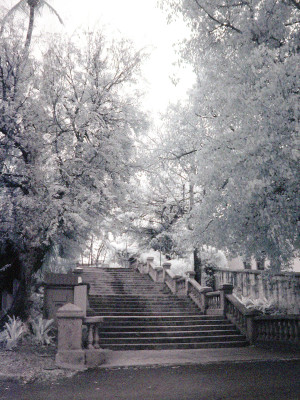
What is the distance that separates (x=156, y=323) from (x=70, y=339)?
606cm

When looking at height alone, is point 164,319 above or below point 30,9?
below

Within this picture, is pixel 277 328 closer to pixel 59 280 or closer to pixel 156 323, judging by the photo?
pixel 156 323

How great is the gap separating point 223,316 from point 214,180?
7.85 metres

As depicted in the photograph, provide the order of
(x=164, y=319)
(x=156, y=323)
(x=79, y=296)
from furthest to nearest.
Answer: (x=164, y=319) < (x=156, y=323) < (x=79, y=296)

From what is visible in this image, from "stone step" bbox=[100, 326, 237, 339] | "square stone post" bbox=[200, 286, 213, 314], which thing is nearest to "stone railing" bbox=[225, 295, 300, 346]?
"stone step" bbox=[100, 326, 237, 339]

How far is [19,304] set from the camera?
11.6 metres

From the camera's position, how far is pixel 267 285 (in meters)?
17.1

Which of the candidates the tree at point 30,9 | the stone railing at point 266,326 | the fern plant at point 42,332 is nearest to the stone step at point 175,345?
the stone railing at point 266,326

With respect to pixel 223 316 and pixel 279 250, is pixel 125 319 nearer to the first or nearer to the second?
pixel 223 316

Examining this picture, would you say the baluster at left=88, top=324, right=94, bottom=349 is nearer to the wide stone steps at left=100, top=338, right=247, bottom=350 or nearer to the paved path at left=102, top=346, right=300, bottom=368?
the paved path at left=102, top=346, right=300, bottom=368

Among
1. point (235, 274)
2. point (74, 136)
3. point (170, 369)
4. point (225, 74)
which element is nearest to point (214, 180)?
point (225, 74)

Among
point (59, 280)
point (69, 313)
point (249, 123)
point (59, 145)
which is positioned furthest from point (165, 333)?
point (249, 123)

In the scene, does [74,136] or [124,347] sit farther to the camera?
[74,136]

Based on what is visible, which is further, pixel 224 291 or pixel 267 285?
pixel 267 285
